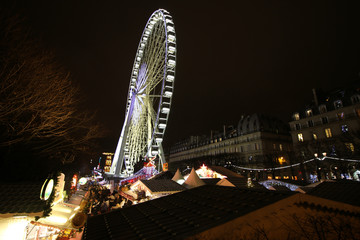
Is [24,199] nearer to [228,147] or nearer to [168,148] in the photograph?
[228,147]

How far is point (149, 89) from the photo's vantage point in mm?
22203

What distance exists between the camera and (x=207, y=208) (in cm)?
319

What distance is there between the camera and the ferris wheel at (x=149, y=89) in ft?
65.5

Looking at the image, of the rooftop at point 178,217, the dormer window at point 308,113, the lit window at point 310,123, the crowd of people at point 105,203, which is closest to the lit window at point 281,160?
the lit window at point 310,123

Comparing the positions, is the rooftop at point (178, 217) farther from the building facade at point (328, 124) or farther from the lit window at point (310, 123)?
the lit window at point (310, 123)

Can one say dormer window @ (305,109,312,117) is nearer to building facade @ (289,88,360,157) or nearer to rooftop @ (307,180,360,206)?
building facade @ (289,88,360,157)

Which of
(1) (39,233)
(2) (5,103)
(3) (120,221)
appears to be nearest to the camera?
(3) (120,221)

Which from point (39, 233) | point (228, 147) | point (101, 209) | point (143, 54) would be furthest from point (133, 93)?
point (228, 147)

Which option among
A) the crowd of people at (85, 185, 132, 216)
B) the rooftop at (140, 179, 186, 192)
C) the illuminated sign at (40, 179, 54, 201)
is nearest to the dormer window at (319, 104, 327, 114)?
the rooftop at (140, 179, 186, 192)

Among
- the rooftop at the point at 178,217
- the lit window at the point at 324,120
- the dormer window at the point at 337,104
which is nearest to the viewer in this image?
the rooftop at the point at 178,217

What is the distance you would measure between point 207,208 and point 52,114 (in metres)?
7.57

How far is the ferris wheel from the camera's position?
65.5 ft

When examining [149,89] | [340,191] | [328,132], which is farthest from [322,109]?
[340,191]

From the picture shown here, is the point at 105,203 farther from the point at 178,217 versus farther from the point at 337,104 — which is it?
the point at 337,104
